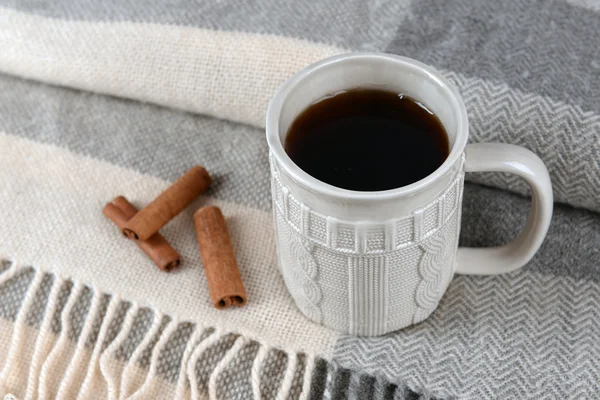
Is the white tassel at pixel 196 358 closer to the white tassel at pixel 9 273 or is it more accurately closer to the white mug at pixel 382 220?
the white mug at pixel 382 220

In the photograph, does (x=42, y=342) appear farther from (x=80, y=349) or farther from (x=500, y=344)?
(x=500, y=344)

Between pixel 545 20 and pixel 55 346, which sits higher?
pixel 545 20

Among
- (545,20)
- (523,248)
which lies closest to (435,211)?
(523,248)

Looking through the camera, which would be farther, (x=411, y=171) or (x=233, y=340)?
(x=233, y=340)

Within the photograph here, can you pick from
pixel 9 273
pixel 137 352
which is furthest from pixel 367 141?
pixel 9 273

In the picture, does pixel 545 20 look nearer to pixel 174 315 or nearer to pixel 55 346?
pixel 174 315

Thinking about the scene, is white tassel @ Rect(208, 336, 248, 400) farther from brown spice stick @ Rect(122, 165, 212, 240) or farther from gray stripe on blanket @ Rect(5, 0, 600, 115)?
gray stripe on blanket @ Rect(5, 0, 600, 115)

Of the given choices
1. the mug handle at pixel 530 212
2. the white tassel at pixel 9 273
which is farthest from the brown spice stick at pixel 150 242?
the mug handle at pixel 530 212
